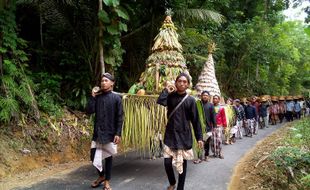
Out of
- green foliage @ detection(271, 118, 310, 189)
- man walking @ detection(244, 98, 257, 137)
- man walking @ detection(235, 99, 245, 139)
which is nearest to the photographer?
green foliage @ detection(271, 118, 310, 189)

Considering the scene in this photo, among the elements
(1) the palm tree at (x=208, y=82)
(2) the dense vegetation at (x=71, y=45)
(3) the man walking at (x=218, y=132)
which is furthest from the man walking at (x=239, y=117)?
(3) the man walking at (x=218, y=132)

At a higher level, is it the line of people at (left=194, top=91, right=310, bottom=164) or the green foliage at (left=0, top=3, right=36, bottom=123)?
the green foliage at (left=0, top=3, right=36, bottom=123)

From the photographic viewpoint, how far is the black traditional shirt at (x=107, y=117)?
5363mm

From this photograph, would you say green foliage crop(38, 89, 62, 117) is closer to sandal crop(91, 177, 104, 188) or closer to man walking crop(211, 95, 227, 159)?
sandal crop(91, 177, 104, 188)

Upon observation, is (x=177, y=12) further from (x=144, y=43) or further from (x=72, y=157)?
(x=72, y=157)

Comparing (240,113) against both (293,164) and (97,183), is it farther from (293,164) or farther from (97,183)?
(97,183)

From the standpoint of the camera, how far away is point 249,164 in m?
7.68

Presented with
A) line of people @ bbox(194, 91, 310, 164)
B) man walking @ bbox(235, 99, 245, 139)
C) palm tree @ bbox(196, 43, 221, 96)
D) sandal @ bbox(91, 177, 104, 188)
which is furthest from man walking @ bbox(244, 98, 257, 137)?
sandal @ bbox(91, 177, 104, 188)

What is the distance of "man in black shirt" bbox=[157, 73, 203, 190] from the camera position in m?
5.08

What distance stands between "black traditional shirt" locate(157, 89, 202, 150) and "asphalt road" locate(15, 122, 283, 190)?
107 cm

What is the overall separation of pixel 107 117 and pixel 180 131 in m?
1.20

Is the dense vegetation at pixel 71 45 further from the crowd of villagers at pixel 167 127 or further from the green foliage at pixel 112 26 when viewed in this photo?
the crowd of villagers at pixel 167 127

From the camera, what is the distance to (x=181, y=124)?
5.12 meters

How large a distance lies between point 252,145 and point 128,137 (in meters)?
6.25
